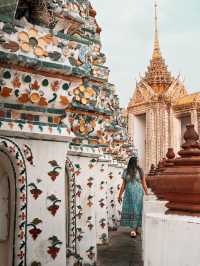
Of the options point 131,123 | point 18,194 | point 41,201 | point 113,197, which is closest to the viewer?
point 18,194

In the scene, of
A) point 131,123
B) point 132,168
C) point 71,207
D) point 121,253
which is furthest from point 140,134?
point 71,207

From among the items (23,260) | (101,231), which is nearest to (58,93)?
(23,260)

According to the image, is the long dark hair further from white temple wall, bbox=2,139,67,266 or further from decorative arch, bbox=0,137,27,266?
decorative arch, bbox=0,137,27,266

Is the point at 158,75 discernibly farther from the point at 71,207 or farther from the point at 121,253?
the point at 71,207

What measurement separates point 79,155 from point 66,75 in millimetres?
2058

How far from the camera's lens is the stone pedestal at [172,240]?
64.1 inches

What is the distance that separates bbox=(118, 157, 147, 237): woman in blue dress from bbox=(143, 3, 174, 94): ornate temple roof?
16568 mm

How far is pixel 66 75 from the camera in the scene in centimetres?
390

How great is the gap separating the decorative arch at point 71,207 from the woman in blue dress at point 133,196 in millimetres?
2864

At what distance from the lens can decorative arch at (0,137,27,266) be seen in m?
3.49

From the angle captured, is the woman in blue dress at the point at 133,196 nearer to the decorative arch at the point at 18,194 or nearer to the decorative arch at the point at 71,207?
the decorative arch at the point at 71,207

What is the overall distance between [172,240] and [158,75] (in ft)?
79.4

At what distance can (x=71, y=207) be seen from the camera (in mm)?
5254

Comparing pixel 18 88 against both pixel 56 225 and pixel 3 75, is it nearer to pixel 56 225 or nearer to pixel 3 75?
pixel 3 75
